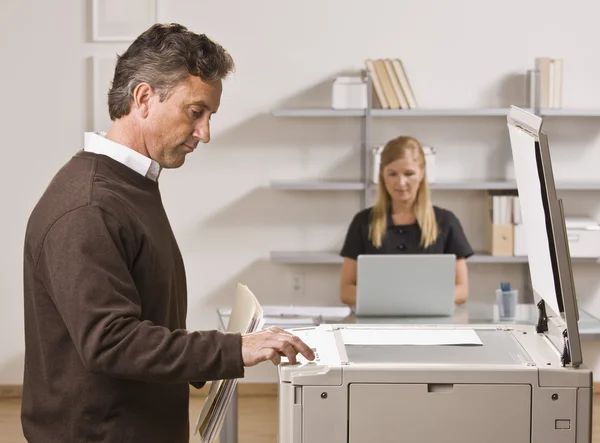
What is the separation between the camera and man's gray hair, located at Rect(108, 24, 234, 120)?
153cm

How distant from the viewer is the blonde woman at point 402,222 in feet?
12.7

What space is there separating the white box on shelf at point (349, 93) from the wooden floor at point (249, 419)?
4.96 feet

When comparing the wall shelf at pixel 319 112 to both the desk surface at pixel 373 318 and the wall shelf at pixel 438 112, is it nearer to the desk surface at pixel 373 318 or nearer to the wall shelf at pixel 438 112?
the wall shelf at pixel 438 112

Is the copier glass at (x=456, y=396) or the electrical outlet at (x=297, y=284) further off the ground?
the copier glass at (x=456, y=396)

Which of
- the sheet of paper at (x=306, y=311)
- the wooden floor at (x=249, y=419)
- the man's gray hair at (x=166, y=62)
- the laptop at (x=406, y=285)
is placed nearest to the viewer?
the man's gray hair at (x=166, y=62)

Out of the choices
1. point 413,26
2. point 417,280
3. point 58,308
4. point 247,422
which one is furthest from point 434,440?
point 413,26

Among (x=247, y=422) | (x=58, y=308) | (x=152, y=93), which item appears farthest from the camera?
(x=247, y=422)

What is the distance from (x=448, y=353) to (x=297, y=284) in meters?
3.32

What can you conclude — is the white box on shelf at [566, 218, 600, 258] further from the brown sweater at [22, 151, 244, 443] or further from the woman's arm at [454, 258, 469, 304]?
the brown sweater at [22, 151, 244, 443]

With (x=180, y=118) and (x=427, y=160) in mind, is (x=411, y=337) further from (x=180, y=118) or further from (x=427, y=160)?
(x=427, y=160)

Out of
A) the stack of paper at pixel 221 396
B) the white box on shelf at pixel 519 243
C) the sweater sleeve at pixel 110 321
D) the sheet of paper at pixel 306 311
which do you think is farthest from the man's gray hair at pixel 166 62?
the white box on shelf at pixel 519 243

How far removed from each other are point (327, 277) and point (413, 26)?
131 cm

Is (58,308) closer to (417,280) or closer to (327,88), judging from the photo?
(417,280)

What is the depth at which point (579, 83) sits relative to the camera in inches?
186
